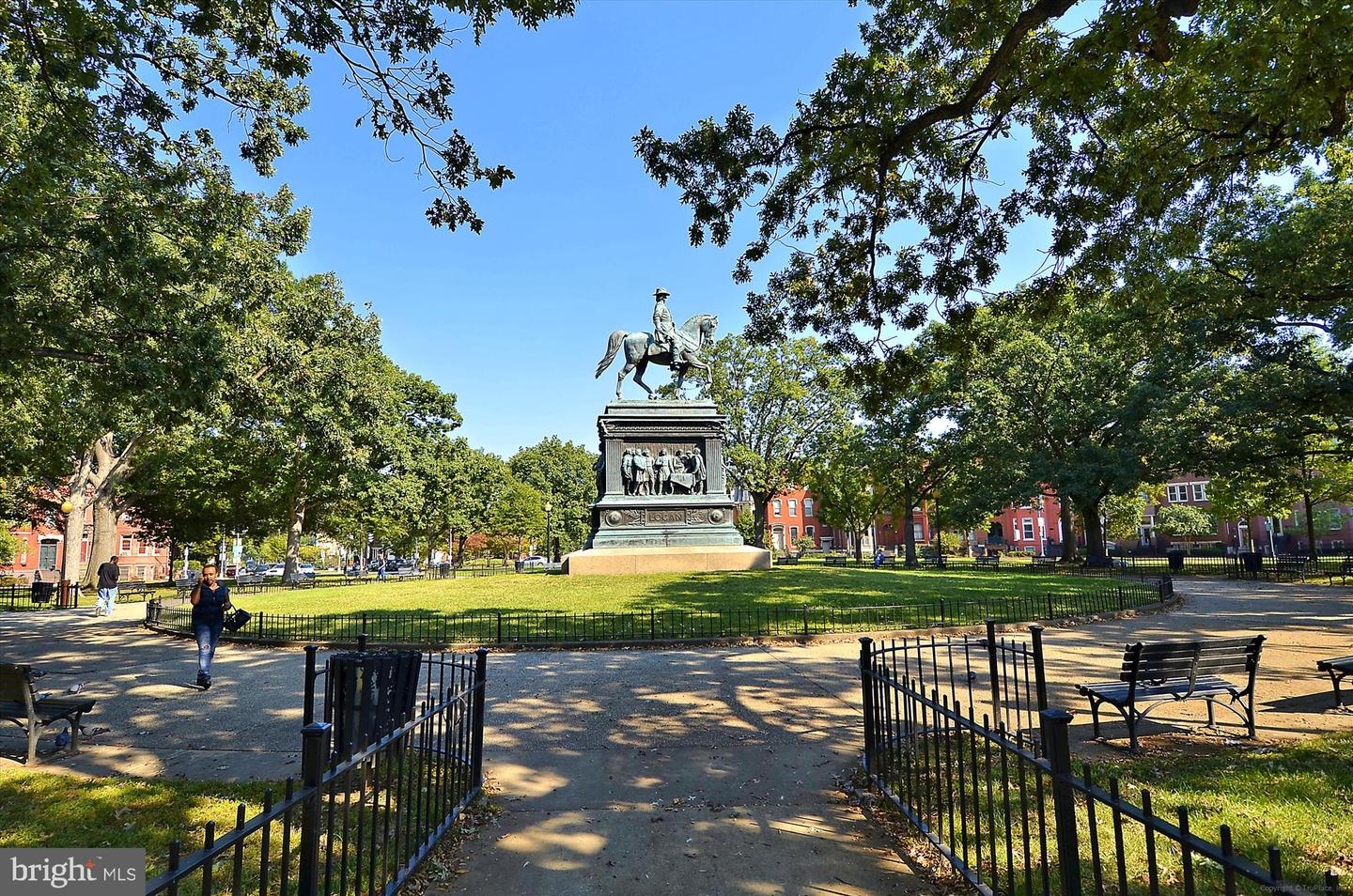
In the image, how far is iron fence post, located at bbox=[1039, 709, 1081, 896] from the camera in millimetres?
3184

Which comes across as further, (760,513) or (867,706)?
(760,513)

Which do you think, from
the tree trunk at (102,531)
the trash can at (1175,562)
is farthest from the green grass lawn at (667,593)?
the trash can at (1175,562)

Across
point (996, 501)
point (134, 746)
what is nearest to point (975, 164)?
point (134, 746)

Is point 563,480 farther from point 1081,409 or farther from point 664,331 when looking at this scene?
point 1081,409

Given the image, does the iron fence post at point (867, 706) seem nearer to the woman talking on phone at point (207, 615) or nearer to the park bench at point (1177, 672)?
the park bench at point (1177, 672)

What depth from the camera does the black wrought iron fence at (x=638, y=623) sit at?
13297 millimetres

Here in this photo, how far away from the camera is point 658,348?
30062mm

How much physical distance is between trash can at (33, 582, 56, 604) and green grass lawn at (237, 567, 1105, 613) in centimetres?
898

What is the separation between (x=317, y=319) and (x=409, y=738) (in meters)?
33.4

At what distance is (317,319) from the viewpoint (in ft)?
108

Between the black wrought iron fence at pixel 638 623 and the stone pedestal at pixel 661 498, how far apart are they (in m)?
9.35

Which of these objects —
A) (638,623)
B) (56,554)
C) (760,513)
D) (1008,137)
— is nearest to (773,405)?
(760,513)

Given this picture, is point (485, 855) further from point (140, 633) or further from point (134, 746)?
point (140, 633)

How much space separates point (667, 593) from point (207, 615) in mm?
11495
